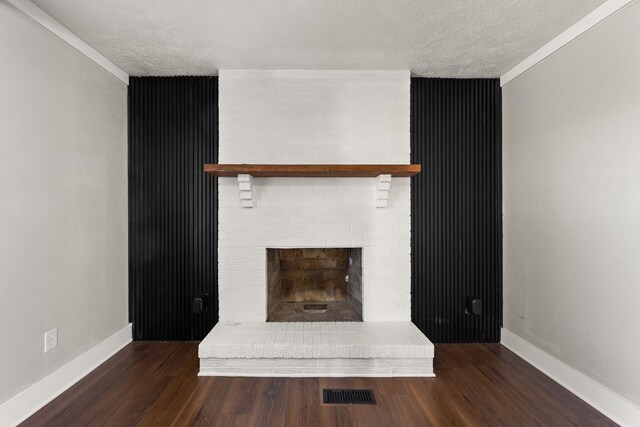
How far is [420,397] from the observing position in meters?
2.47

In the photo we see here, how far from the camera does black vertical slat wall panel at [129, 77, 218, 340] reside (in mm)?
3467

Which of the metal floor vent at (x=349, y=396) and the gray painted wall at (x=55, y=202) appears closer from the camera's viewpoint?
the gray painted wall at (x=55, y=202)

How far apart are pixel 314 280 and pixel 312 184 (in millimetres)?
966

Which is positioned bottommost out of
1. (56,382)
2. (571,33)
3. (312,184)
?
(56,382)

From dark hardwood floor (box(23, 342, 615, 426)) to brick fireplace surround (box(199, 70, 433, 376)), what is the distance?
2.26 ft

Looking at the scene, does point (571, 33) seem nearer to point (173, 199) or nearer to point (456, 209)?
point (456, 209)

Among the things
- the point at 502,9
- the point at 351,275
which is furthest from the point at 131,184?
the point at 502,9

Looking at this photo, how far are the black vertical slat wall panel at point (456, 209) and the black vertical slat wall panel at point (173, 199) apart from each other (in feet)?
6.31

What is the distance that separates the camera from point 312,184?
11.0ft

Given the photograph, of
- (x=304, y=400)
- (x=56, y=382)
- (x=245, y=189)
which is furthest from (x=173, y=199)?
(x=304, y=400)

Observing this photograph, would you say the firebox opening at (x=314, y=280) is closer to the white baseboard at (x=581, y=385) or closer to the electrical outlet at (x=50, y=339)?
the white baseboard at (x=581, y=385)

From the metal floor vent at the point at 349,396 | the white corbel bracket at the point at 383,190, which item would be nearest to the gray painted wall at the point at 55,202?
the metal floor vent at the point at 349,396

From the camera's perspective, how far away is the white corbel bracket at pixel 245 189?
3.12 metres

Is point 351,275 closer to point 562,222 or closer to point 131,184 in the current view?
point 562,222
